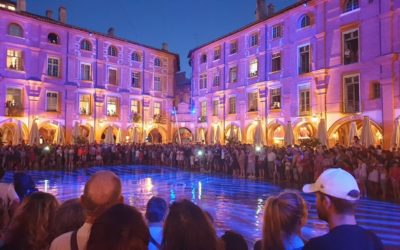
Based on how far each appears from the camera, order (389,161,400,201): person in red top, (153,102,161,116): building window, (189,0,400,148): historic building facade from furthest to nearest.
Answer: 1. (153,102,161,116): building window
2. (189,0,400,148): historic building facade
3. (389,161,400,201): person in red top

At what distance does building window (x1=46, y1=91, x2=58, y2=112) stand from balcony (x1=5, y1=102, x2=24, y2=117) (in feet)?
9.33

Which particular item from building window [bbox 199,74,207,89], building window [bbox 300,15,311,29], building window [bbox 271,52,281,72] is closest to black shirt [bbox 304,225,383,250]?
building window [bbox 300,15,311,29]

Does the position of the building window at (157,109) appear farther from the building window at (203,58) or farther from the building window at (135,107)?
the building window at (203,58)

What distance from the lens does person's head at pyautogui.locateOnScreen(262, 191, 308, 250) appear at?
3119 mm

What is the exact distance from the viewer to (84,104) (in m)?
37.9

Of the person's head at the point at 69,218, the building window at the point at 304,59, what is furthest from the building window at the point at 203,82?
the person's head at the point at 69,218

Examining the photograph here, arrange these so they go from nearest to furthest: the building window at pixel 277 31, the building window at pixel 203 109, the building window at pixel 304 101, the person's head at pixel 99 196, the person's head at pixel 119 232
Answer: the person's head at pixel 119 232
the person's head at pixel 99 196
the building window at pixel 304 101
the building window at pixel 277 31
the building window at pixel 203 109

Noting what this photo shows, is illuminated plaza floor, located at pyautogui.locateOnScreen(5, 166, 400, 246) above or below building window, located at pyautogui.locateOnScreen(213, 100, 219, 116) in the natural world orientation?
below

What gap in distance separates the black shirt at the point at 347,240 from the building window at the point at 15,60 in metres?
35.3

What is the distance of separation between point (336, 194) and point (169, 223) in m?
1.26

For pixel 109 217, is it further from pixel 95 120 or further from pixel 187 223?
pixel 95 120

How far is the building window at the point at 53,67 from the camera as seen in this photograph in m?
35.2

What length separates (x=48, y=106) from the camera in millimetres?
35000

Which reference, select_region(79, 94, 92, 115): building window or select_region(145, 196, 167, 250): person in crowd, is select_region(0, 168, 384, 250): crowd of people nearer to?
select_region(145, 196, 167, 250): person in crowd
